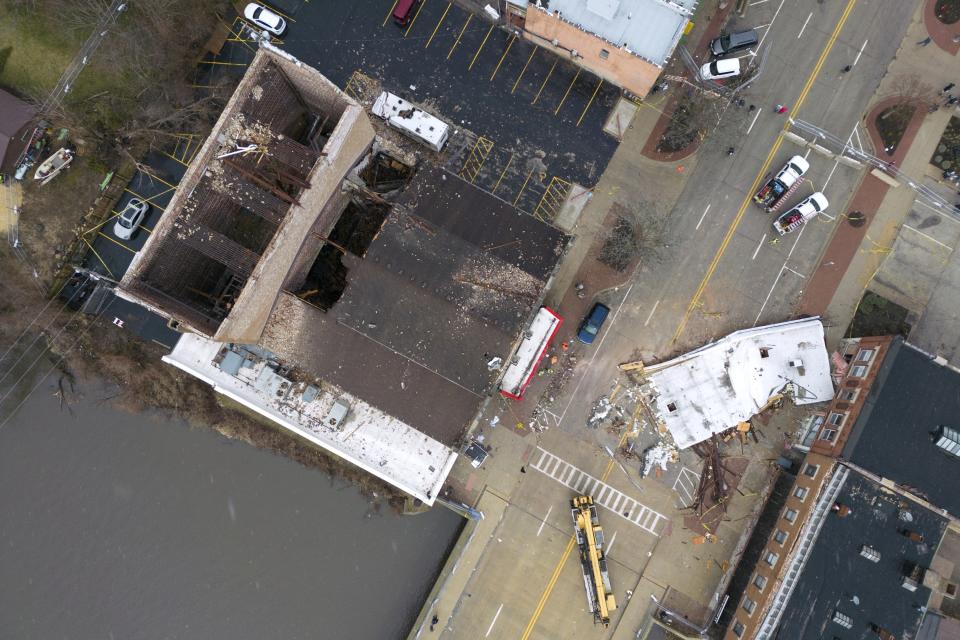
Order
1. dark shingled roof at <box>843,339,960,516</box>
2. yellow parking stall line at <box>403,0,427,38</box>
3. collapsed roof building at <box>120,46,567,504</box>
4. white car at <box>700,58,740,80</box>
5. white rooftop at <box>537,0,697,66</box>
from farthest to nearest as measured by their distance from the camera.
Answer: yellow parking stall line at <box>403,0,427,38</box>, white car at <box>700,58,740,80</box>, white rooftop at <box>537,0,697,66</box>, dark shingled roof at <box>843,339,960,516</box>, collapsed roof building at <box>120,46,567,504</box>

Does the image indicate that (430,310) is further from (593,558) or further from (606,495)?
(593,558)

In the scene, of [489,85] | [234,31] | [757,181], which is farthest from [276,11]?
[757,181]

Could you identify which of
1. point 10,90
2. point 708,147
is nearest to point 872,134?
point 708,147

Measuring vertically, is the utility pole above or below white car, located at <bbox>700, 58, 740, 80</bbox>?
below

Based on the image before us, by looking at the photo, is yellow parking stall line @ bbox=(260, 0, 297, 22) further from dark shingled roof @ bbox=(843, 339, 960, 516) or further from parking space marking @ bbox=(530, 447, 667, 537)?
dark shingled roof @ bbox=(843, 339, 960, 516)

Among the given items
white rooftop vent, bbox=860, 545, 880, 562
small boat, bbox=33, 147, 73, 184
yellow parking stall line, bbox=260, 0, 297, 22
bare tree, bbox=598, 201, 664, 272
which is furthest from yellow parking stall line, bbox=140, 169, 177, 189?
white rooftop vent, bbox=860, 545, 880, 562

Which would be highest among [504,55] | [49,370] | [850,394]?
[504,55]

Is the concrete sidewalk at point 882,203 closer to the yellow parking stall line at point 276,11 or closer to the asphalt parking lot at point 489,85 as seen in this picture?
the asphalt parking lot at point 489,85
